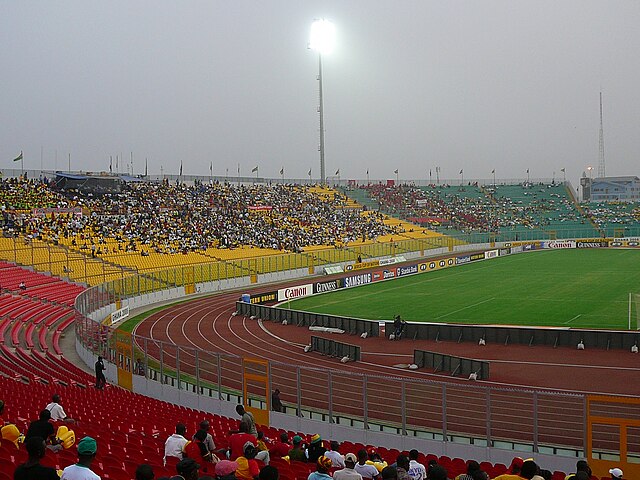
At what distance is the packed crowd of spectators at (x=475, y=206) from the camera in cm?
9594

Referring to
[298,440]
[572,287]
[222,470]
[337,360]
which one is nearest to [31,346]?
[337,360]

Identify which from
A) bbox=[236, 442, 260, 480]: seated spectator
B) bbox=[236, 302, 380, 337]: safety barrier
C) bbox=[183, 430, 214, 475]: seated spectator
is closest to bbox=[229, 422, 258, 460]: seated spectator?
bbox=[183, 430, 214, 475]: seated spectator

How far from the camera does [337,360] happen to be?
2681 cm

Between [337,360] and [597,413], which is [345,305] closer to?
[337,360]

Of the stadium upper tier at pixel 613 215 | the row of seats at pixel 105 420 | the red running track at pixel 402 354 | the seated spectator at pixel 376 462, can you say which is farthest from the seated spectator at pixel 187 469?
the stadium upper tier at pixel 613 215

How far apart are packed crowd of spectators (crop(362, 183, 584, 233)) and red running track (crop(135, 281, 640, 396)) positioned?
193ft

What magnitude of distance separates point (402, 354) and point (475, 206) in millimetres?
80694

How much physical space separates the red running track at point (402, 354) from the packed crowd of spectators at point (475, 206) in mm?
58779

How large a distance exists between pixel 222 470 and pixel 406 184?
349 ft

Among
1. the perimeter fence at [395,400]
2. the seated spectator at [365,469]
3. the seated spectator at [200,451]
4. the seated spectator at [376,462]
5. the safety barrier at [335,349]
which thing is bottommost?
the safety barrier at [335,349]

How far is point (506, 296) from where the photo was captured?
43938 millimetres

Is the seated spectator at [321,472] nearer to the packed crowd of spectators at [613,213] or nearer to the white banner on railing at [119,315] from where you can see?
the white banner on railing at [119,315]

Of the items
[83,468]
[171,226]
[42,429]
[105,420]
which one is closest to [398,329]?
[105,420]

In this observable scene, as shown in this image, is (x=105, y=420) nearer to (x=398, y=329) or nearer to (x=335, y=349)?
(x=335, y=349)
